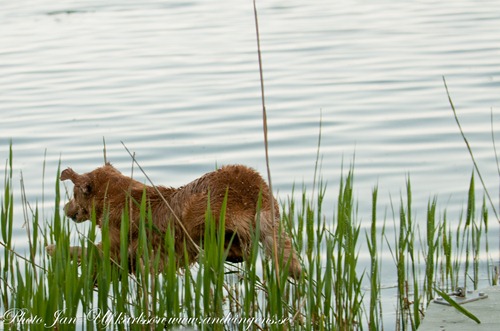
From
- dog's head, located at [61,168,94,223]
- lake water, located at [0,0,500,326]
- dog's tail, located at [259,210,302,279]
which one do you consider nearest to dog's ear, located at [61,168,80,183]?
dog's head, located at [61,168,94,223]

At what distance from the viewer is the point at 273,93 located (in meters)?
10.9

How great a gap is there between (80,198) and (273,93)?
6167 mm

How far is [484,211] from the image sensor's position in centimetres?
505

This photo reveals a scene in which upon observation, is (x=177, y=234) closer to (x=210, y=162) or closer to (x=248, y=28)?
(x=210, y=162)

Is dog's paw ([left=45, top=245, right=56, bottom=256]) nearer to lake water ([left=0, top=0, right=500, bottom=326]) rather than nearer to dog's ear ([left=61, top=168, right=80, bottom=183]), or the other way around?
dog's ear ([left=61, top=168, right=80, bottom=183])

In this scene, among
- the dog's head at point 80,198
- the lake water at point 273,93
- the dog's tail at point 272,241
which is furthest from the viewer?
the lake water at point 273,93

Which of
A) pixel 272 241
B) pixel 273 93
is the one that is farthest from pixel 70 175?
pixel 273 93

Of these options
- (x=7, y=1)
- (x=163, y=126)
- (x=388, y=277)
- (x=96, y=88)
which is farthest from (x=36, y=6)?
(x=388, y=277)

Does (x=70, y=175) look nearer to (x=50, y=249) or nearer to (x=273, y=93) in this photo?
(x=50, y=249)

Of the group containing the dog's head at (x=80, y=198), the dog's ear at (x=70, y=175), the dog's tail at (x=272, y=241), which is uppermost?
the dog's ear at (x=70, y=175)

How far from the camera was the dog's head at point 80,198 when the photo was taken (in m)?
4.76

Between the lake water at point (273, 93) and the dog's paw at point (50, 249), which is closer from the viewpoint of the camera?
the dog's paw at point (50, 249)

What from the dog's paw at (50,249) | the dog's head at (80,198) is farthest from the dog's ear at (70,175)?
the dog's paw at (50,249)

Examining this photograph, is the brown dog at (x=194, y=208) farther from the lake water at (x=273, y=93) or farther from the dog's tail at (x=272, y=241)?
the lake water at (x=273, y=93)
